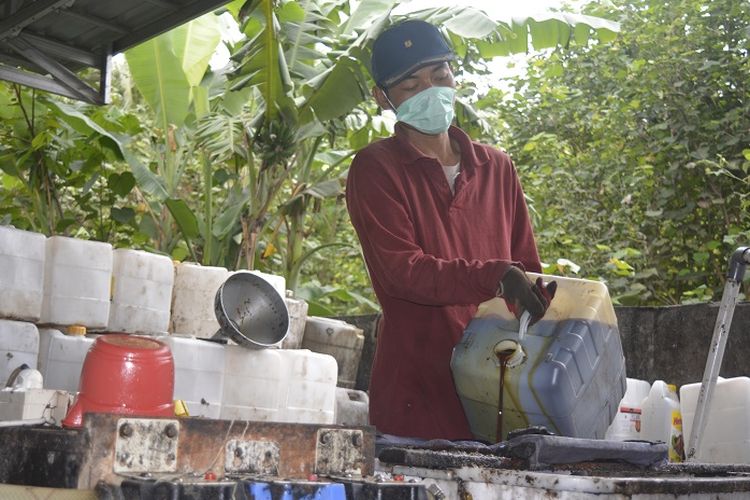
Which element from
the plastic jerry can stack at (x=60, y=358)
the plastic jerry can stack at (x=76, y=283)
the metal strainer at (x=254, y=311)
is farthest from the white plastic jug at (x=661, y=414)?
the plastic jerry can stack at (x=76, y=283)

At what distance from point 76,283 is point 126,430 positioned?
3239 mm

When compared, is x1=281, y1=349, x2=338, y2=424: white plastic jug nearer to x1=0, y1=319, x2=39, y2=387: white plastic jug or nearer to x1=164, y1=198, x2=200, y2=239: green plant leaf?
x1=0, y1=319, x2=39, y2=387: white plastic jug

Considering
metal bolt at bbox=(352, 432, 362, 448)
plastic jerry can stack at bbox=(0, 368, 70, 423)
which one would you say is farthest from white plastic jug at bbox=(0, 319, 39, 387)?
metal bolt at bbox=(352, 432, 362, 448)

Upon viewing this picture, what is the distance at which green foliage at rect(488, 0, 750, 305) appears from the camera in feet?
24.1

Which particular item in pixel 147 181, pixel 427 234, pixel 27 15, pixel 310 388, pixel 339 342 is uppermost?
pixel 27 15

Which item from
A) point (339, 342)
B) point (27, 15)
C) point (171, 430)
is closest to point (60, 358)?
point (339, 342)

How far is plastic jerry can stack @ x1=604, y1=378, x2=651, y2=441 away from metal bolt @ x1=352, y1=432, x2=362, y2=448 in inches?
85.2

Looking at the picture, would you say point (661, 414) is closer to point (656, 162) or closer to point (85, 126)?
point (656, 162)

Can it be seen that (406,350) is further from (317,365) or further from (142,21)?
(142,21)

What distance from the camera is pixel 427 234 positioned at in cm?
301

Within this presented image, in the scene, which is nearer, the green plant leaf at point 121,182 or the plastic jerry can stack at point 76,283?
the plastic jerry can stack at point 76,283

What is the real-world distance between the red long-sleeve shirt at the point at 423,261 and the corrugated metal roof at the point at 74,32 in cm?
279

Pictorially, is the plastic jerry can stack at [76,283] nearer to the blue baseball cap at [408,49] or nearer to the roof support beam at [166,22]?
the roof support beam at [166,22]

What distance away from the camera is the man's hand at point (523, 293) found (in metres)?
2.56
